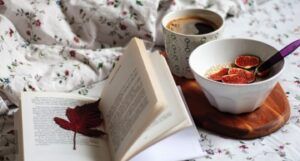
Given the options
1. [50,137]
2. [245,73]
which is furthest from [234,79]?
[50,137]

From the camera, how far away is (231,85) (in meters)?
0.60

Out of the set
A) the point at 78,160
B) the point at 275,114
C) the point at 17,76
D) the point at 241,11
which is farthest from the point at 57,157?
the point at 241,11

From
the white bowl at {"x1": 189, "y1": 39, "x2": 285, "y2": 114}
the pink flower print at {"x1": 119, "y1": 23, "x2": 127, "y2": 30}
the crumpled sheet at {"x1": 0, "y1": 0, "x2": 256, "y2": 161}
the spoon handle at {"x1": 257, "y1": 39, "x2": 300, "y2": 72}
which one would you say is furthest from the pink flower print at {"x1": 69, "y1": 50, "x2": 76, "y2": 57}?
the spoon handle at {"x1": 257, "y1": 39, "x2": 300, "y2": 72}

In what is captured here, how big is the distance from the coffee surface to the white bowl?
68 millimetres

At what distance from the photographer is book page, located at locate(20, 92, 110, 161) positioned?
22.1 inches

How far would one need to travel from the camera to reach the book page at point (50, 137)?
1.85 feet

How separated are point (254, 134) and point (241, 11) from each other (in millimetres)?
438

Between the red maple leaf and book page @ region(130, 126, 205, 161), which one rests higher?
the red maple leaf

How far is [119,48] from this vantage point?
0.86 meters

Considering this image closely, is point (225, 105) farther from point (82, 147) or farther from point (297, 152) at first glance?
point (82, 147)

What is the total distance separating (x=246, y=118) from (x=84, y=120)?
0.82 ft

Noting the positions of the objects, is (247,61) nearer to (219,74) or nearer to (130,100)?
(219,74)

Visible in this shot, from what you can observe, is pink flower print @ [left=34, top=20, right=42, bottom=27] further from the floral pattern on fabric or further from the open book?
the open book

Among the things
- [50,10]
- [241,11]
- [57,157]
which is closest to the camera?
[57,157]
